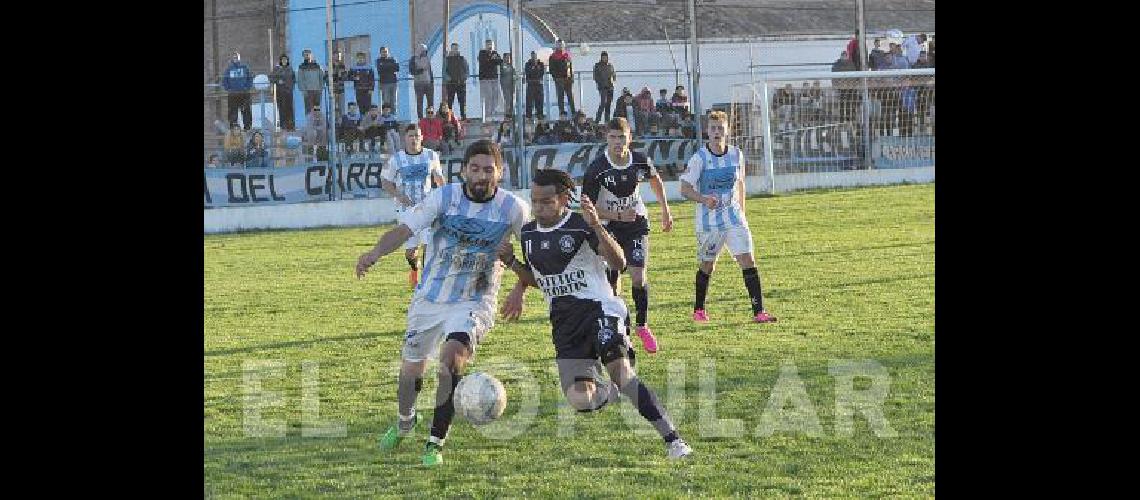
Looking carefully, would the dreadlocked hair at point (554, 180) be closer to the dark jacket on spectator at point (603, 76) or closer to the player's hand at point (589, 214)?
the player's hand at point (589, 214)

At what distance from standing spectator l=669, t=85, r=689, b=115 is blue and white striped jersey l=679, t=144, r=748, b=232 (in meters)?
14.7

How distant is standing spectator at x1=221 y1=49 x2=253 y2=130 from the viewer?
89.2ft

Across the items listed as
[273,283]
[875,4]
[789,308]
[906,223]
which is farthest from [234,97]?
[875,4]

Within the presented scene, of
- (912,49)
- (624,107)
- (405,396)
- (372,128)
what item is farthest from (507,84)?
(405,396)

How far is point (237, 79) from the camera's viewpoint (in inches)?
1085

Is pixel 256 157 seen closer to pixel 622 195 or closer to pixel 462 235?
pixel 622 195

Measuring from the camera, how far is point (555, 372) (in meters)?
11.6

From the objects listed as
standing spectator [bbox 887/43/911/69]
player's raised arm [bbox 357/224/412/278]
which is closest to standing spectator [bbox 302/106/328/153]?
standing spectator [bbox 887/43/911/69]

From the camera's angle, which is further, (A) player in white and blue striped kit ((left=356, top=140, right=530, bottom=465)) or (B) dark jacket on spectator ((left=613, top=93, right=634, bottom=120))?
(B) dark jacket on spectator ((left=613, top=93, right=634, bottom=120))

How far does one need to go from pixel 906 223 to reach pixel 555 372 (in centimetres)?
1289

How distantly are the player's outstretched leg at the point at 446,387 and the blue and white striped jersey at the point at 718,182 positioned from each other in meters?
5.69

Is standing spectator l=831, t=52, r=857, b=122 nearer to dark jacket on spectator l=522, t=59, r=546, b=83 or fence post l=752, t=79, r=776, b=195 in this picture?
fence post l=752, t=79, r=776, b=195

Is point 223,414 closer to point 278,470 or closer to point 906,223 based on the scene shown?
point 278,470

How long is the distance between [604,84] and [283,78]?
5917 mm
